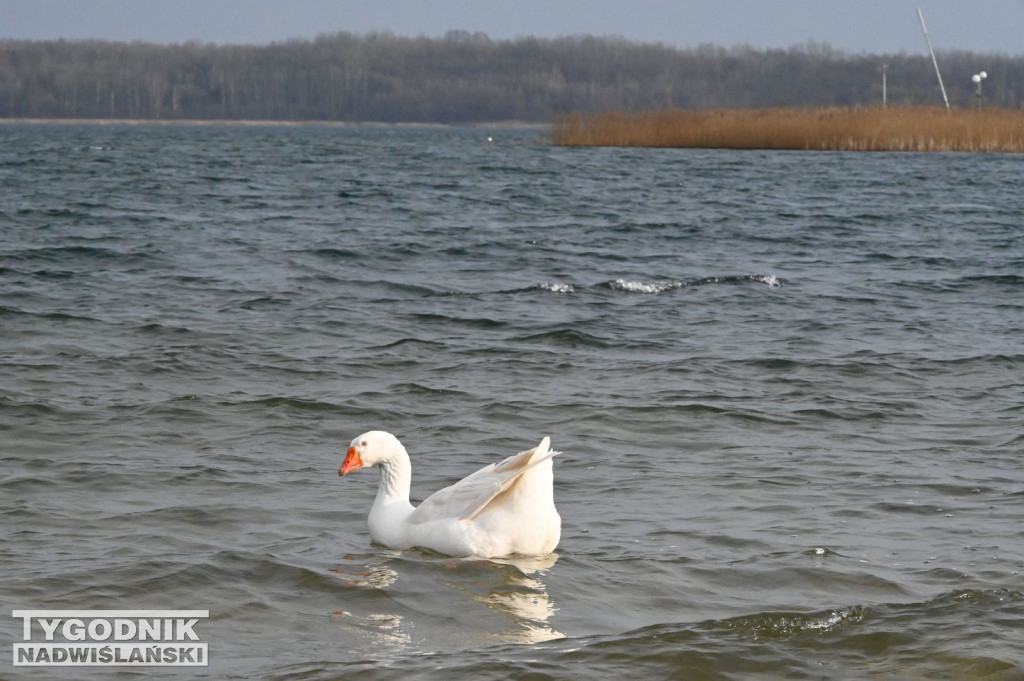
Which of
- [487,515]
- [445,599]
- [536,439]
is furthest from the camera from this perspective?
[536,439]

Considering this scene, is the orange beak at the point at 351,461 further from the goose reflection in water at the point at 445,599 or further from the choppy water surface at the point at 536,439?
the goose reflection in water at the point at 445,599

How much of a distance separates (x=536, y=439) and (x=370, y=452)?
1.98 metres

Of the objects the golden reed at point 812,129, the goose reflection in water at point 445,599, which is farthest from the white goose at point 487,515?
the golden reed at point 812,129

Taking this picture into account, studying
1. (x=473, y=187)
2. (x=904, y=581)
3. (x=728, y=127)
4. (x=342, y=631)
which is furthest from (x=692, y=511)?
(x=728, y=127)

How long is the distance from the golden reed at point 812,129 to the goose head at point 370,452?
4079 centimetres

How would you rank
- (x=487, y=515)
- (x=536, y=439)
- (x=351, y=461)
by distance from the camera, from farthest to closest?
(x=536, y=439), (x=351, y=461), (x=487, y=515)

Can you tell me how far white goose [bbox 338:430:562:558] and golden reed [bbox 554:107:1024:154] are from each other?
41000mm

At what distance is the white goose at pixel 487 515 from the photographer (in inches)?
243

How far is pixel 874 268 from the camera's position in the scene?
1764 cm

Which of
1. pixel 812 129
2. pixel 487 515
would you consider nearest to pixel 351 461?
pixel 487 515

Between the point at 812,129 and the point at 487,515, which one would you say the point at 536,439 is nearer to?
the point at 487,515

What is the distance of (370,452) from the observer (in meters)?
6.81

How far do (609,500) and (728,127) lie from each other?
147 ft

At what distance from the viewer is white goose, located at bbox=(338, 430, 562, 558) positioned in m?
6.18
